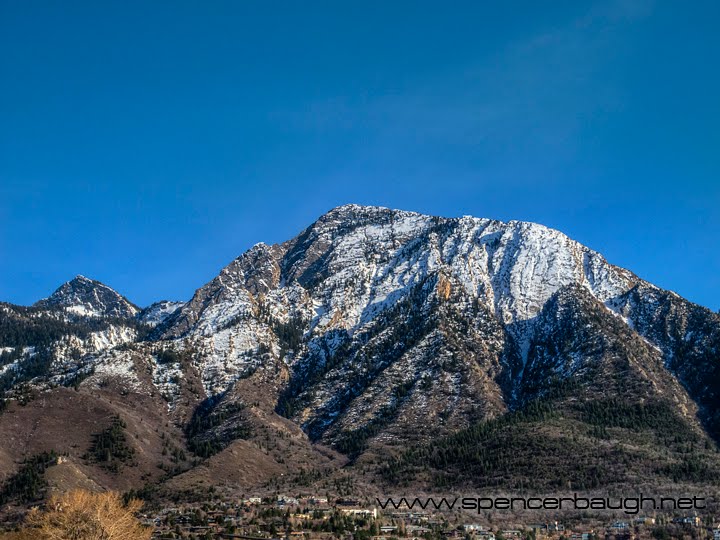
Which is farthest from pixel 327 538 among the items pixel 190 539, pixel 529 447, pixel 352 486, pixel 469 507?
pixel 529 447

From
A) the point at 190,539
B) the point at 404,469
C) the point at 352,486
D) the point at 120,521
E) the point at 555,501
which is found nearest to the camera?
the point at 120,521

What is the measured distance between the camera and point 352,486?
586 feet

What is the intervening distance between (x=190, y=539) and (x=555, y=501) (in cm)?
7724

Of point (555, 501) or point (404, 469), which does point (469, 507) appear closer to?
point (555, 501)

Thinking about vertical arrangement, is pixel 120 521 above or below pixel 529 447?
below

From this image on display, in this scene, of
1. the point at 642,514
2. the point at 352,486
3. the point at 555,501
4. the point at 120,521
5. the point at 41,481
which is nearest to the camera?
the point at 120,521

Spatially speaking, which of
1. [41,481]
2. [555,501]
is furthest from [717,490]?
[41,481]

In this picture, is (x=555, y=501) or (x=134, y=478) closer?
(x=555, y=501)

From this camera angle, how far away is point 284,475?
19600cm

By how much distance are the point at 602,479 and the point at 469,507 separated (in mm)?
34034

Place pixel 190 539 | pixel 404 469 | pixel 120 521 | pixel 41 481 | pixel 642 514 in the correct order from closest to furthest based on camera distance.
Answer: pixel 120 521, pixel 190 539, pixel 642 514, pixel 41 481, pixel 404 469

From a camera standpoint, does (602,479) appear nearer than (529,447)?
Yes

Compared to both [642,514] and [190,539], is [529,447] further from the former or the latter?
[190,539]

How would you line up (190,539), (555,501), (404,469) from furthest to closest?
(404,469) < (555,501) < (190,539)
